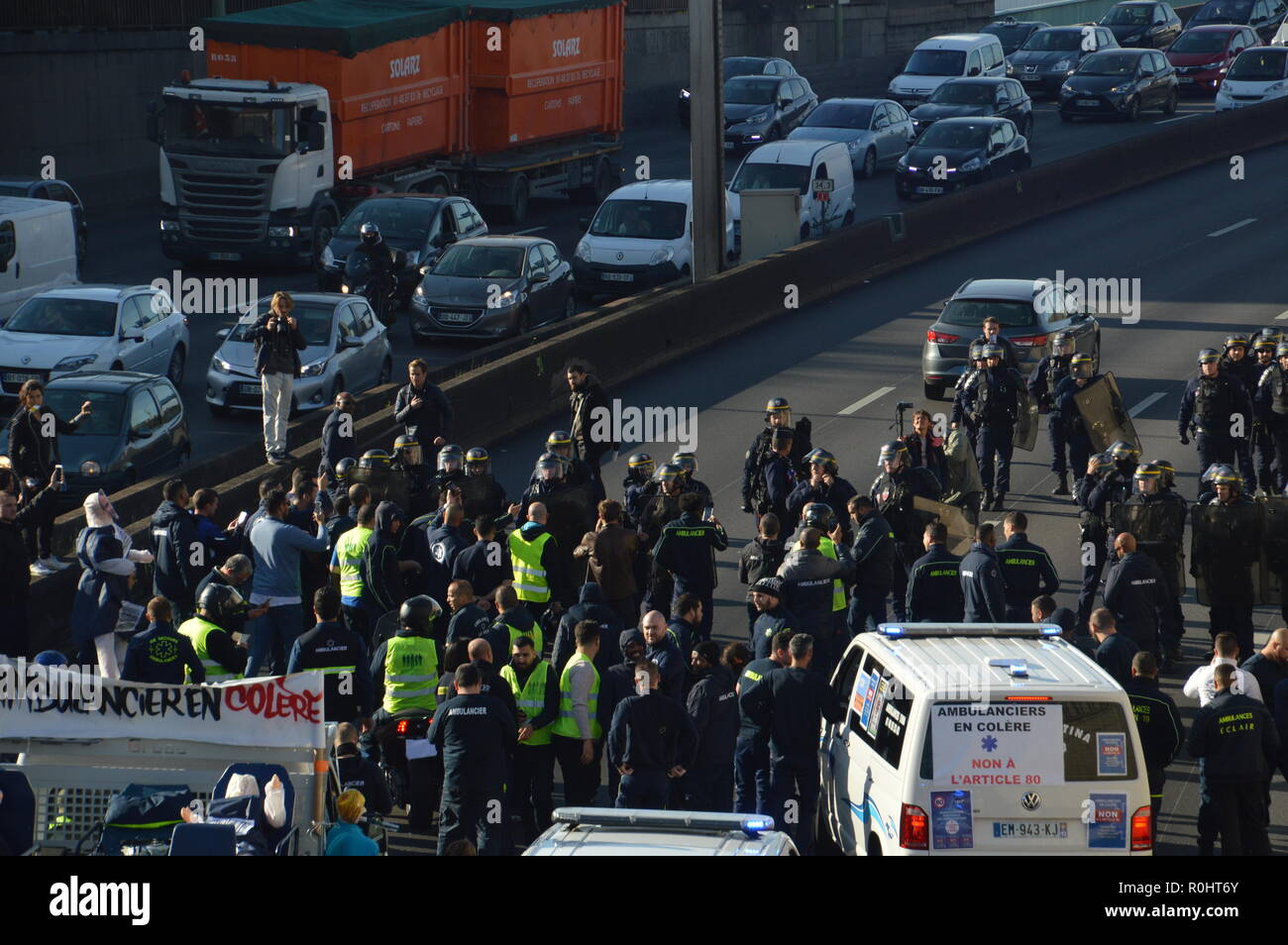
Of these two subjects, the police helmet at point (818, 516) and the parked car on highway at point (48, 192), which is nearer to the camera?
the police helmet at point (818, 516)

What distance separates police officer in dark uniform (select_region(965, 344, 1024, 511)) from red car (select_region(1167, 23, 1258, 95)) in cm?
3743

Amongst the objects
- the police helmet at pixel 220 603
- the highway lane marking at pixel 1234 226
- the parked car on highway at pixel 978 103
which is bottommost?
the highway lane marking at pixel 1234 226

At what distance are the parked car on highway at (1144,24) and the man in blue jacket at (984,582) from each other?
5025 centimetres

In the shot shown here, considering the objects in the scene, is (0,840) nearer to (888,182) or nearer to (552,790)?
(552,790)

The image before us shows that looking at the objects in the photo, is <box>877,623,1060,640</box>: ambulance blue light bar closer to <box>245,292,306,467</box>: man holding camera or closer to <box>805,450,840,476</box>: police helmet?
<box>805,450,840,476</box>: police helmet

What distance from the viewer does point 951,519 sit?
54.6 ft

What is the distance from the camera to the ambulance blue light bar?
434 inches

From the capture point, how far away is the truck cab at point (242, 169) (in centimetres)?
3180

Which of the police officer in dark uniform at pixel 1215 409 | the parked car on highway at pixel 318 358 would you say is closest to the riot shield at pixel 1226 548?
the police officer in dark uniform at pixel 1215 409

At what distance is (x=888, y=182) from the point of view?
42031mm

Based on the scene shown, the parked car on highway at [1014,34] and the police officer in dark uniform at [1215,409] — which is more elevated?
the parked car on highway at [1014,34]

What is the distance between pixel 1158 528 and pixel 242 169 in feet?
66.9

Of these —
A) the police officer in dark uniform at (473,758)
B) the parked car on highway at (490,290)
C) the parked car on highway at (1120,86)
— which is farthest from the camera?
the parked car on highway at (1120,86)

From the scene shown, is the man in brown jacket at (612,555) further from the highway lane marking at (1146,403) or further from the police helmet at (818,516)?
the highway lane marking at (1146,403)
